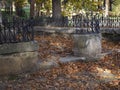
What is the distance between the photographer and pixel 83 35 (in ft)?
30.8

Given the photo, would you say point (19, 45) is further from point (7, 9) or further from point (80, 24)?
point (7, 9)

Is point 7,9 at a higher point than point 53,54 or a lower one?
higher

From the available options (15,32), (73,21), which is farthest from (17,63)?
(73,21)

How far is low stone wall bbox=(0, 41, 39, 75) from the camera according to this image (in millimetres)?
7418

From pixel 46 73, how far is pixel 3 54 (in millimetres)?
1295

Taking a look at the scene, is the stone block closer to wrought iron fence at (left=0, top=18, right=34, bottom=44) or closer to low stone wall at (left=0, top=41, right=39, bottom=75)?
low stone wall at (left=0, top=41, right=39, bottom=75)

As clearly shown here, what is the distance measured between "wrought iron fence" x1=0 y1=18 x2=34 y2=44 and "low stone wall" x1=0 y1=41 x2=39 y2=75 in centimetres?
17

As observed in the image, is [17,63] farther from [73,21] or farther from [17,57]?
[73,21]

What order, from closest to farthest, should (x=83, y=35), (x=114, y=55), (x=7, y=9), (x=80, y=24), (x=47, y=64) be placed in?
1. (x=47, y=64)
2. (x=83, y=35)
3. (x=114, y=55)
4. (x=80, y=24)
5. (x=7, y=9)

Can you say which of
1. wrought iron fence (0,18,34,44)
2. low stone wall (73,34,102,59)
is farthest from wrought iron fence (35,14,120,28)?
wrought iron fence (0,18,34,44)

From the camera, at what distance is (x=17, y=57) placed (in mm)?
7598

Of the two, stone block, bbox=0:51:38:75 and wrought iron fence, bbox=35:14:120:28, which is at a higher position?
wrought iron fence, bbox=35:14:120:28

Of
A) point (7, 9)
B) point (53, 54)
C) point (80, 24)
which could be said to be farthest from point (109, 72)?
point (7, 9)

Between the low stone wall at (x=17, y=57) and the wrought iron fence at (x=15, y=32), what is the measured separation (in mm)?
167
